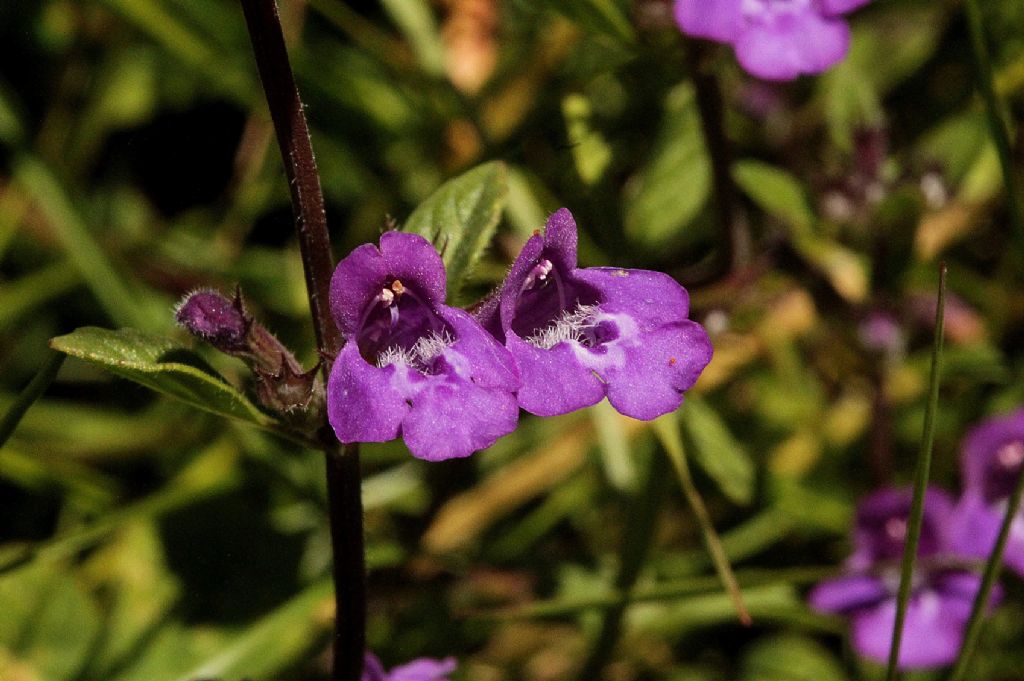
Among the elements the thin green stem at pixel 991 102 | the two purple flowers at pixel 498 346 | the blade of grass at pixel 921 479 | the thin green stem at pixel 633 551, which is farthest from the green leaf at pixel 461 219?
the thin green stem at pixel 991 102

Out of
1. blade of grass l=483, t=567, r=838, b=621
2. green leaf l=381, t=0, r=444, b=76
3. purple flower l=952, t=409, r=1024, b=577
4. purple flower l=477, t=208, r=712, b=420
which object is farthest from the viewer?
green leaf l=381, t=0, r=444, b=76

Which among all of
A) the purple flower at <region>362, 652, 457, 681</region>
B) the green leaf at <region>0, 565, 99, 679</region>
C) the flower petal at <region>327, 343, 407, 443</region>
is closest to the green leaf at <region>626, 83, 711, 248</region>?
the purple flower at <region>362, 652, 457, 681</region>

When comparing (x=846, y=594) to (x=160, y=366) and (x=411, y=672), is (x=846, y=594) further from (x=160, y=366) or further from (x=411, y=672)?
(x=160, y=366)

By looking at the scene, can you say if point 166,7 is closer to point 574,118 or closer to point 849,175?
point 574,118

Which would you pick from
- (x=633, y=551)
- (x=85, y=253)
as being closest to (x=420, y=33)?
(x=85, y=253)

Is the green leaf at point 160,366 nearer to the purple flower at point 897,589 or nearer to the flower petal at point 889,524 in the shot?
the purple flower at point 897,589

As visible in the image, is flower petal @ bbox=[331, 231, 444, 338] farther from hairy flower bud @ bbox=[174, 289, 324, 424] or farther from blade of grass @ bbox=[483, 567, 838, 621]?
blade of grass @ bbox=[483, 567, 838, 621]
